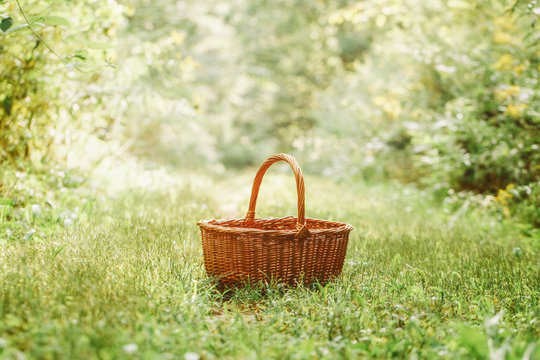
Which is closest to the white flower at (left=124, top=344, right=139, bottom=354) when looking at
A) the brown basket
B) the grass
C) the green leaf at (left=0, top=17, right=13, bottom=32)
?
the grass

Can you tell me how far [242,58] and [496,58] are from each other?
10936mm

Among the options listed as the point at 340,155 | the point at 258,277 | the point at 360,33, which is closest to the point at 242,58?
the point at 360,33

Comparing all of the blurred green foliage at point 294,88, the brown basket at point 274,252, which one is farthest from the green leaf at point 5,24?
the brown basket at point 274,252

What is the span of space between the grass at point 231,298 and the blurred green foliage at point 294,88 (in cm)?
122

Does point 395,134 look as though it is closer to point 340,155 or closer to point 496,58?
point 340,155

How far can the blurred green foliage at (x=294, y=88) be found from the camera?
14.7 feet

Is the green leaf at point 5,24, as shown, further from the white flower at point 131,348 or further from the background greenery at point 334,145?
the white flower at point 131,348

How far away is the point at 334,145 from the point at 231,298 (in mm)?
8317

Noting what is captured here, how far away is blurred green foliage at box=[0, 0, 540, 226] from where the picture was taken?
4.48 m

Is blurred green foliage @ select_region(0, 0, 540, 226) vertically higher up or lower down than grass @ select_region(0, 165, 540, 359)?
higher up

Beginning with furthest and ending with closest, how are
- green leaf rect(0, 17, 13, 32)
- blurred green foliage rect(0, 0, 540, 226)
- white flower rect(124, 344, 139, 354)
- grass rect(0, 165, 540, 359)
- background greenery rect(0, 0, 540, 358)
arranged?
1. blurred green foliage rect(0, 0, 540, 226)
2. background greenery rect(0, 0, 540, 358)
3. green leaf rect(0, 17, 13, 32)
4. grass rect(0, 165, 540, 359)
5. white flower rect(124, 344, 139, 354)

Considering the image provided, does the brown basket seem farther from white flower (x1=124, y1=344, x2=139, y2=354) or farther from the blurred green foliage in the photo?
the blurred green foliage

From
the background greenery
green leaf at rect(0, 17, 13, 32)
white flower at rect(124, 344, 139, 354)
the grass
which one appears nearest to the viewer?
white flower at rect(124, 344, 139, 354)

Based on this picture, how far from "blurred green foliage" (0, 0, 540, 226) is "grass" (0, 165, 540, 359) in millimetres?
1221
